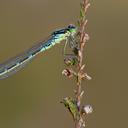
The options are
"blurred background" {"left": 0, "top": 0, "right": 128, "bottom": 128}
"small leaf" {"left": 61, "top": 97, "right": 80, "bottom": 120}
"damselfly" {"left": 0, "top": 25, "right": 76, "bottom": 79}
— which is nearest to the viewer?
"small leaf" {"left": 61, "top": 97, "right": 80, "bottom": 120}

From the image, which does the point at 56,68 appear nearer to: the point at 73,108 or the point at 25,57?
the point at 25,57

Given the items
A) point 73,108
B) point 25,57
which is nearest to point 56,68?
point 25,57

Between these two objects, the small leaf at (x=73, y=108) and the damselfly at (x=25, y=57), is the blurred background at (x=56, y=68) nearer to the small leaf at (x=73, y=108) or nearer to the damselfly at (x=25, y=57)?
the damselfly at (x=25, y=57)

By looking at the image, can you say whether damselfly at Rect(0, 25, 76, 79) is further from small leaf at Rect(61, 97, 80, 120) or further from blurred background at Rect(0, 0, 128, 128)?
blurred background at Rect(0, 0, 128, 128)

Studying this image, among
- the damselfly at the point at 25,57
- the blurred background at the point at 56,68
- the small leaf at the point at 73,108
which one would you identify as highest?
the blurred background at the point at 56,68

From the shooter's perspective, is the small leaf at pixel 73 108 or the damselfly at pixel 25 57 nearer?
the small leaf at pixel 73 108

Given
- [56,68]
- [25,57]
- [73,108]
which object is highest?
[56,68]

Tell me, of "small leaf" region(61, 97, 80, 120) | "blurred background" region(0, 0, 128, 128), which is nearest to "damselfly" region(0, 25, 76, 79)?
"small leaf" region(61, 97, 80, 120)

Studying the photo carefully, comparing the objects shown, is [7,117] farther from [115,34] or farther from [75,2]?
[75,2]

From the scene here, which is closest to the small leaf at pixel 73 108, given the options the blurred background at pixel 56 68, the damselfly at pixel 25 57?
the damselfly at pixel 25 57

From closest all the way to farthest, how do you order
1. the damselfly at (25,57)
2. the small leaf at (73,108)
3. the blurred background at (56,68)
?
the small leaf at (73,108) < the damselfly at (25,57) < the blurred background at (56,68)
